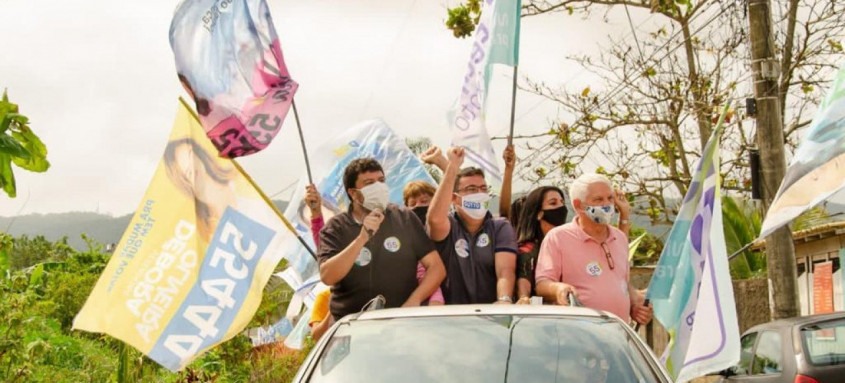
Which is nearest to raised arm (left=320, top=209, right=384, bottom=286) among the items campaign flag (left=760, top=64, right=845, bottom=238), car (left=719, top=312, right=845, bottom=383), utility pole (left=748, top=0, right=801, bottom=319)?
campaign flag (left=760, top=64, right=845, bottom=238)

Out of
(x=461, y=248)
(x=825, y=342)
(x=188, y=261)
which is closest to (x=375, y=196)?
(x=461, y=248)

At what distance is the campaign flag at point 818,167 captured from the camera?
7.21 m

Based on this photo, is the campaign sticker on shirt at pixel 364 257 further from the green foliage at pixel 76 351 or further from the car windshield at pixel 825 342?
the car windshield at pixel 825 342

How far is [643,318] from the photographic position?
6816mm

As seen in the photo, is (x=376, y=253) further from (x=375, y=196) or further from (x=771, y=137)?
(x=771, y=137)

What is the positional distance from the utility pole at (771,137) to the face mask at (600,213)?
18.9 ft

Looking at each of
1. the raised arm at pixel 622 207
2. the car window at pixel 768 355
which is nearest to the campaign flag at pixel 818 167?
the raised arm at pixel 622 207

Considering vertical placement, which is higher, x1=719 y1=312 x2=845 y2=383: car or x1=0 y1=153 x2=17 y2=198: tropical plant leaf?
x1=0 y1=153 x2=17 y2=198: tropical plant leaf

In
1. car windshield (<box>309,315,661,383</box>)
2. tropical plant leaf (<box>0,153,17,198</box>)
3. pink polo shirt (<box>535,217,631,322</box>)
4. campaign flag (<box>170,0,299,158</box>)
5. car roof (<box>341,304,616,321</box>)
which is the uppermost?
campaign flag (<box>170,0,299,158</box>)

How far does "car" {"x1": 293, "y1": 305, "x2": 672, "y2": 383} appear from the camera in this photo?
4.43 m

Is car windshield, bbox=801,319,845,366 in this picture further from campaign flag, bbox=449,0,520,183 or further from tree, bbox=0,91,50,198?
tree, bbox=0,91,50,198

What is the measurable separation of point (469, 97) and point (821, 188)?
262cm

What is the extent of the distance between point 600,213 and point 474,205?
68 cm

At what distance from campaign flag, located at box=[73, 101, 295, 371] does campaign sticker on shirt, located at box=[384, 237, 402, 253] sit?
67.4 inches
